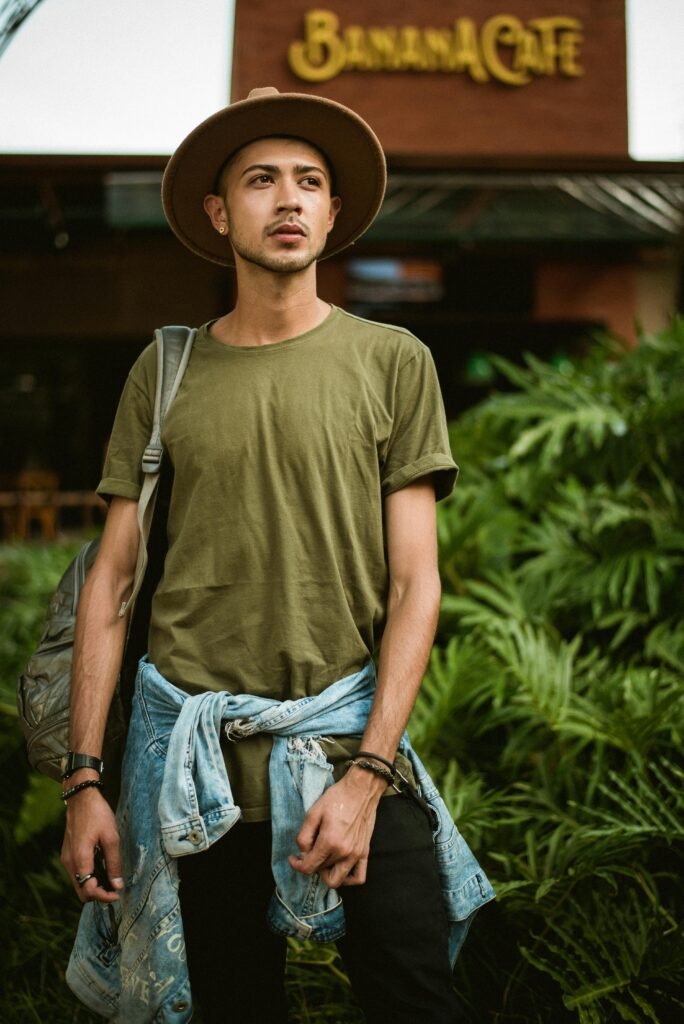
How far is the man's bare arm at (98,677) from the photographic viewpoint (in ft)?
5.10

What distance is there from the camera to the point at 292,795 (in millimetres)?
1500

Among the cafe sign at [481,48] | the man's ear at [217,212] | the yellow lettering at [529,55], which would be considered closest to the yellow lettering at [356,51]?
the cafe sign at [481,48]

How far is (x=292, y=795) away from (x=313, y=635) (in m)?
0.28

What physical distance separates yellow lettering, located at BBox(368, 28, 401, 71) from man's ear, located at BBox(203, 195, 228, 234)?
7.91 feet

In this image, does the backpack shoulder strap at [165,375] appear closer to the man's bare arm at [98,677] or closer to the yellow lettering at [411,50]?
the man's bare arm at [98,677]

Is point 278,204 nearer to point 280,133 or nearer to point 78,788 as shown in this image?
point 280,133

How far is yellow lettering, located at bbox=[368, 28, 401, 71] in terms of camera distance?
3.81m

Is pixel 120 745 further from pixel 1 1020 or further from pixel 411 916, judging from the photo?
pixel 1 1020

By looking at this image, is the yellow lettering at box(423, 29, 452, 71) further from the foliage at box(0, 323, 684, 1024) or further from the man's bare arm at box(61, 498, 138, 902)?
the man's bare arm at box(61, 498, 138, 902)

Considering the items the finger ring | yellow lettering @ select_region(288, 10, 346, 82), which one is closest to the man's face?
the finger ring

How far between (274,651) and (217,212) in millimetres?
959

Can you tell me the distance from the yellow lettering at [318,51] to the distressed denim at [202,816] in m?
3.03

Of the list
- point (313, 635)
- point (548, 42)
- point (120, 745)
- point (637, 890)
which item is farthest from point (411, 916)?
point (548, 42)

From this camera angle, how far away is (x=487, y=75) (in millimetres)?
3920
